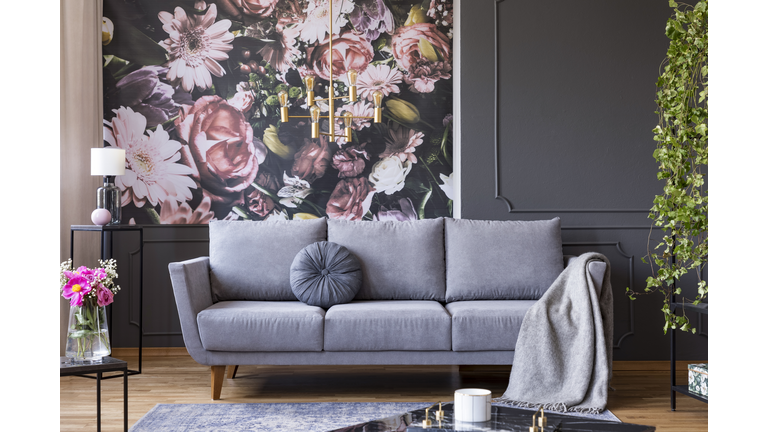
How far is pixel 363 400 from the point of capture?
2.91 m

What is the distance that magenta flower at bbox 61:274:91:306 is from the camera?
2.06m

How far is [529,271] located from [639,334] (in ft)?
3.18

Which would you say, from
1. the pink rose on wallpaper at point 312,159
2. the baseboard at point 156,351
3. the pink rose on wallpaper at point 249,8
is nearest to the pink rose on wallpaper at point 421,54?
the pink rose on wallpaper at point 312,159

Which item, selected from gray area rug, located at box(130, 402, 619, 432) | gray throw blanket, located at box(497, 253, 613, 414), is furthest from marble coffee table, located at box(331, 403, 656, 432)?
gray throw blanket, located at box(497, 253, 613, 414)

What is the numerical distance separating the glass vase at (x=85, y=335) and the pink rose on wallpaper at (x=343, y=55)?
2.37m

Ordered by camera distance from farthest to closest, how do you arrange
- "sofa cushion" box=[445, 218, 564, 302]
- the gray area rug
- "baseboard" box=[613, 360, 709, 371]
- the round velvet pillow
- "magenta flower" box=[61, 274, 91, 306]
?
"baseboard" box=[613, 360, 709, 371] → "sofa cushion" box=[445, 218, 564, 302] → the round velvet pillow → the gray area rug → "magenta flower" box=[61, 274, 91, 306]

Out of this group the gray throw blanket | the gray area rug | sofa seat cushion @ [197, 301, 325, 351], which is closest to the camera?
the gray area rug

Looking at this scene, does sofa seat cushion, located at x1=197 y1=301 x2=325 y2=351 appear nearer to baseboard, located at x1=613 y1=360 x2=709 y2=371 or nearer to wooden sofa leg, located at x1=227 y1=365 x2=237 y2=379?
wooden sofa leg, located at x1=227 y1=365 x2=237 y2=379

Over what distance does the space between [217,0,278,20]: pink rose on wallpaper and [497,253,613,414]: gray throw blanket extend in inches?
105

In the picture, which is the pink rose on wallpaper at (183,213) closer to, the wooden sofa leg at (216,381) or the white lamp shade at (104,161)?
the white lamp shade at (104,161)

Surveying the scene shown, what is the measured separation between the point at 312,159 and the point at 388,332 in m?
1.57

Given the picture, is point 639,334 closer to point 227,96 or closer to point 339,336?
point 339,336

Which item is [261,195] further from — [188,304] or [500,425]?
[500,425]
